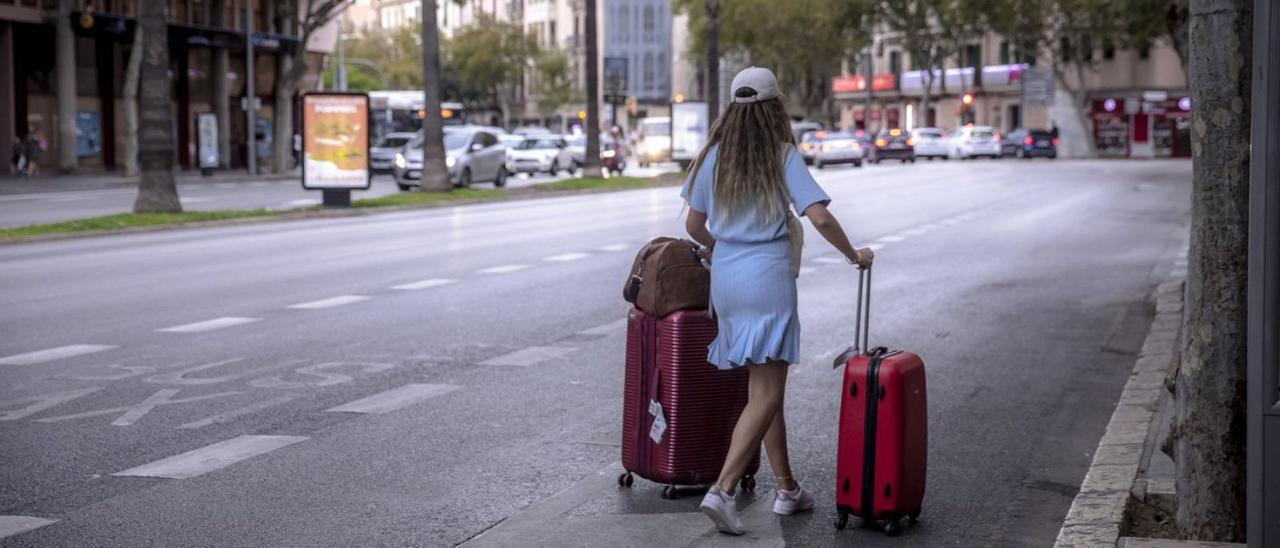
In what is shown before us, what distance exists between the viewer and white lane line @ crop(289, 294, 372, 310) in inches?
574

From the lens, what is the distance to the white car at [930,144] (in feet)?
249

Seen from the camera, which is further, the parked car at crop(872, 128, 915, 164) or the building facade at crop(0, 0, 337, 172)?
the parked car at crop(872, 128, 915, 164)

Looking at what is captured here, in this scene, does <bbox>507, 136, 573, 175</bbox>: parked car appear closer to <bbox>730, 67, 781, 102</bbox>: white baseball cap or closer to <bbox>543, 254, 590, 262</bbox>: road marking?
<bbox>543, 254, 590, 262</bbox>: road marking

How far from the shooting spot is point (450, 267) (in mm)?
18781

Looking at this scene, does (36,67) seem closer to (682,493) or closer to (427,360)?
(427,360)

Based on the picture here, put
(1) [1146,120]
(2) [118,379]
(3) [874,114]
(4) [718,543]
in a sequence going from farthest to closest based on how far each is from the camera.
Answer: (3) [874,114]
(1) [1146,120]
(2) [118,379]
(4) [718,543]

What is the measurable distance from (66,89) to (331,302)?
41379 millimetres

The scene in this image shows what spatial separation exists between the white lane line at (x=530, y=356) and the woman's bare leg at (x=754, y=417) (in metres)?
4.79

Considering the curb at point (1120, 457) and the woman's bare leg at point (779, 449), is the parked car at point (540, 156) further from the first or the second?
the woman's bare leg at point (779, 449)

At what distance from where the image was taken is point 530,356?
11.6 metres

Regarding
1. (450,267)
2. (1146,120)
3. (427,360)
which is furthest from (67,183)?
(1146,120)

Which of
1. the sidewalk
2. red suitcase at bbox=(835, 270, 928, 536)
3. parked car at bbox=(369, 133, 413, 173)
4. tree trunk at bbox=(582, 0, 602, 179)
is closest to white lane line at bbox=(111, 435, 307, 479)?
red suitcase at bbox=(835, 270, 928, 536)

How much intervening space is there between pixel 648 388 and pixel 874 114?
108m

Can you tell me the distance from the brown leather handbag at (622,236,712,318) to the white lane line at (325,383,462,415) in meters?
2.88
